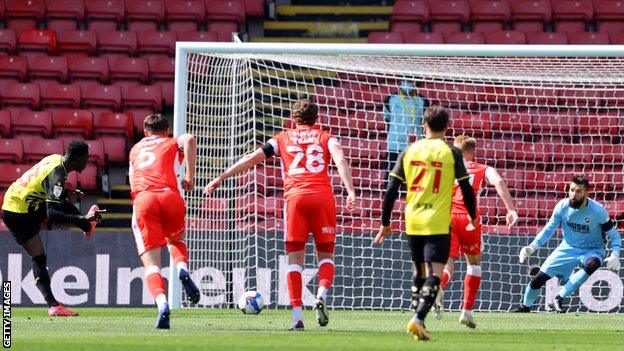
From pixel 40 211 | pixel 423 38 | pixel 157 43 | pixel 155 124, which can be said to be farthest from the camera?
pixel 157 43

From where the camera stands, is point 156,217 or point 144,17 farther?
point 144,17

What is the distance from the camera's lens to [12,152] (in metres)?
19.2

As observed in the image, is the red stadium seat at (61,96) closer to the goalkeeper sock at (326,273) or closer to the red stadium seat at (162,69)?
the red stadium seat at (162,69)

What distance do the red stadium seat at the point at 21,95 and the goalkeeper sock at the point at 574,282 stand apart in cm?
929

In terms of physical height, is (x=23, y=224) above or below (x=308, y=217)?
below

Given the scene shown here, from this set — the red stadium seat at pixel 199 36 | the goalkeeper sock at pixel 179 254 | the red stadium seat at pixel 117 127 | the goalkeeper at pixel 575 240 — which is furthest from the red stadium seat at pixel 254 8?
the goalkeeper sock at pixel 179 254

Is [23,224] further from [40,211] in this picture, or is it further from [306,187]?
[306,187]

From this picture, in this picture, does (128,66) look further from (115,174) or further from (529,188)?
(529,188)

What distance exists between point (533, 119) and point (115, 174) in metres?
6.12

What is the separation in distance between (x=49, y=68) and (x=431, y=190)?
1252 centimetres

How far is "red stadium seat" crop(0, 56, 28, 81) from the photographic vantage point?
69.6 feet

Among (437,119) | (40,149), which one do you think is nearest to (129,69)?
(40,149)

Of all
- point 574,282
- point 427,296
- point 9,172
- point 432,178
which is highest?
point 9,172

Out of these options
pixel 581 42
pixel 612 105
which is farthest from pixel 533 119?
pixel 581 42
